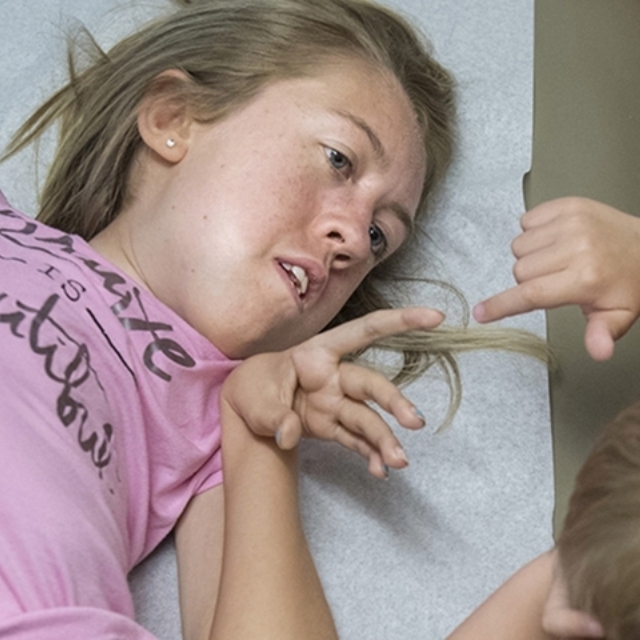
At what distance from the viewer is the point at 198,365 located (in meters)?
1.06

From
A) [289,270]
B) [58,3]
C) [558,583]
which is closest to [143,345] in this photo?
[289,270]

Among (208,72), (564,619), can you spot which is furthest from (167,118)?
(564,619)

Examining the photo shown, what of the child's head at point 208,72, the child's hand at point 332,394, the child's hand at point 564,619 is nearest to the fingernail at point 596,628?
the child's hand at point 564,619

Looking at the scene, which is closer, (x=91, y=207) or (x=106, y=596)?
(x=106, y=596)

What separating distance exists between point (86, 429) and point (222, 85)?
0.44 m

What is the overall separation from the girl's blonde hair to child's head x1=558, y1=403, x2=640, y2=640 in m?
0.48

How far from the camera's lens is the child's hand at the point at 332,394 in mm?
876

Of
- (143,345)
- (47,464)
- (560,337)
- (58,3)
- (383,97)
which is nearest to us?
(47,464)

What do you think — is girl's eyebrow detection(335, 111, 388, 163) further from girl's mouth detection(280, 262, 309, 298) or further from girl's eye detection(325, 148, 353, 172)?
girl's mouth detection(280, 262, 309, 298)

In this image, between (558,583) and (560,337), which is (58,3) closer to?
(560,337)

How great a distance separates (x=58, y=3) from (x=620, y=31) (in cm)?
85

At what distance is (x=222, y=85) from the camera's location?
1.14m

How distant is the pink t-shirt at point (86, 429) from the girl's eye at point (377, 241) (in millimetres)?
232

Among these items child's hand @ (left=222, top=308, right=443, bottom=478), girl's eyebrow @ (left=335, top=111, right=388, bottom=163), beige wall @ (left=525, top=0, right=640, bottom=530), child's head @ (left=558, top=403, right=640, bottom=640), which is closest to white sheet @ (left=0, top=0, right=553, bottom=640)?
beige wall @ (left=525, top=0, right=640, bottom=530)
